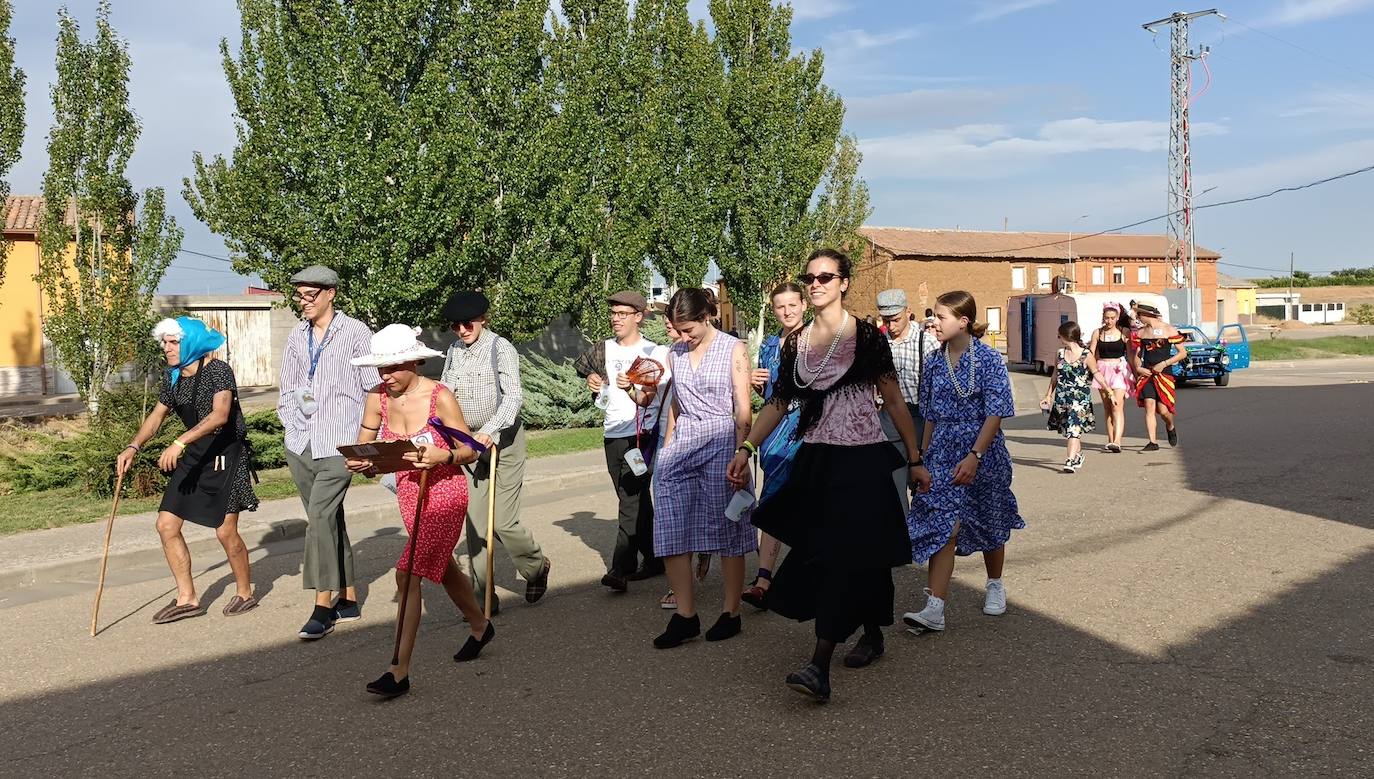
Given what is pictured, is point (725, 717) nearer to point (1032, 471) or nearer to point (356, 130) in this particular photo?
point (1032, 471)

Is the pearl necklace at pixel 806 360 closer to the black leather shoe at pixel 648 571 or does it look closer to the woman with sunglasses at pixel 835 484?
the woman with sunglasses at pixel 835 484

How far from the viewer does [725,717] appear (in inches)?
176

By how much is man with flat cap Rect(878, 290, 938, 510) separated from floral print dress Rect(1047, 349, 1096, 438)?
5.62 meters

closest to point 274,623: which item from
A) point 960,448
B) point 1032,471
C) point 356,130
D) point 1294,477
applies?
point 960,448

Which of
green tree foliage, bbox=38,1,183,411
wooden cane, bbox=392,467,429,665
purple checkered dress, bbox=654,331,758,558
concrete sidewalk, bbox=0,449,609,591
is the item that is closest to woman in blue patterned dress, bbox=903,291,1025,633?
purple checkered dress, bbox=654,331,758,558

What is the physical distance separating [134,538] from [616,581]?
4.39 meters

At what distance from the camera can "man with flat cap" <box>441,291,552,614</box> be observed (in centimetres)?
633

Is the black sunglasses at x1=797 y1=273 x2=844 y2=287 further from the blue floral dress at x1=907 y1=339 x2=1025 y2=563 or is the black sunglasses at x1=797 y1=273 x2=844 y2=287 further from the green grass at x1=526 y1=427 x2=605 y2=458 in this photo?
the green grass at x1=526 y1=427 x2=605 y2=458

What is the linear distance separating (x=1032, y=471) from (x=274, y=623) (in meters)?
8.21

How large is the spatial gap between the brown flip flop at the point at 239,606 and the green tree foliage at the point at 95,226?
1558 centimetres

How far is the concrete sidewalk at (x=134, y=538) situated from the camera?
26.3 ft

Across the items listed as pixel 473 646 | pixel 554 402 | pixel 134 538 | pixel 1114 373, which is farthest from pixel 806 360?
pixel 554 402

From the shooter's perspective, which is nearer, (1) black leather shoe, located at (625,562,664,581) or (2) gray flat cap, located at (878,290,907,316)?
(2) gray flat cap, located at (878,290,907,316)

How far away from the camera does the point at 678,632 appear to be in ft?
18.2
